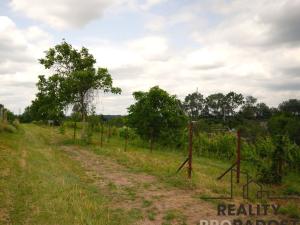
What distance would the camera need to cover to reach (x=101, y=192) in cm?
1202

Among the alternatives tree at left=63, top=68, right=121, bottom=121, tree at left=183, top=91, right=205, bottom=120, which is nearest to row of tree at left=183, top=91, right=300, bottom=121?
tree at left=183, top=91, right=205, bottom=120

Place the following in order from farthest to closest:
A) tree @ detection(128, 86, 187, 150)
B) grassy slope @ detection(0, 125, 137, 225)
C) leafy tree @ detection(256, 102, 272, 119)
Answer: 1. leafy tree @ detection(256, 102, 272, 119)
2. tree @ detection(128, 86, 187, 150)
3. grassy slope @ detection(0, 125, 137, 225)

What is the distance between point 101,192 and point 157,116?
1579 centimetres

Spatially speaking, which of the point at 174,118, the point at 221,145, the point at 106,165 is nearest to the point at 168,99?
the point at 174,118

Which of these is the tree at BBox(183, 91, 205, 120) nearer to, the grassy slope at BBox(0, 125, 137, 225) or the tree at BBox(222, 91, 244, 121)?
the tree at BBox(222, 91, 244, 121)

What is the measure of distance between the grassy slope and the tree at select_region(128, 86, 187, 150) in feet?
38.1

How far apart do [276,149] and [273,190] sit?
246cm

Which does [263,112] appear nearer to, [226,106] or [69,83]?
[226,106]

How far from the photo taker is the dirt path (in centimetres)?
927

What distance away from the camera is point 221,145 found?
86.1 ft

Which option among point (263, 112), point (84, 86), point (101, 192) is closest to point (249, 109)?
point (263, 112)

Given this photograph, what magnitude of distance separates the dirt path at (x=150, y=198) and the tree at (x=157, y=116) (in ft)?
35.9

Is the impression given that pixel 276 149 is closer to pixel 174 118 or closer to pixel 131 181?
pixel 131 181

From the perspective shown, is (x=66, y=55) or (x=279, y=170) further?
(x=66, y=55)
